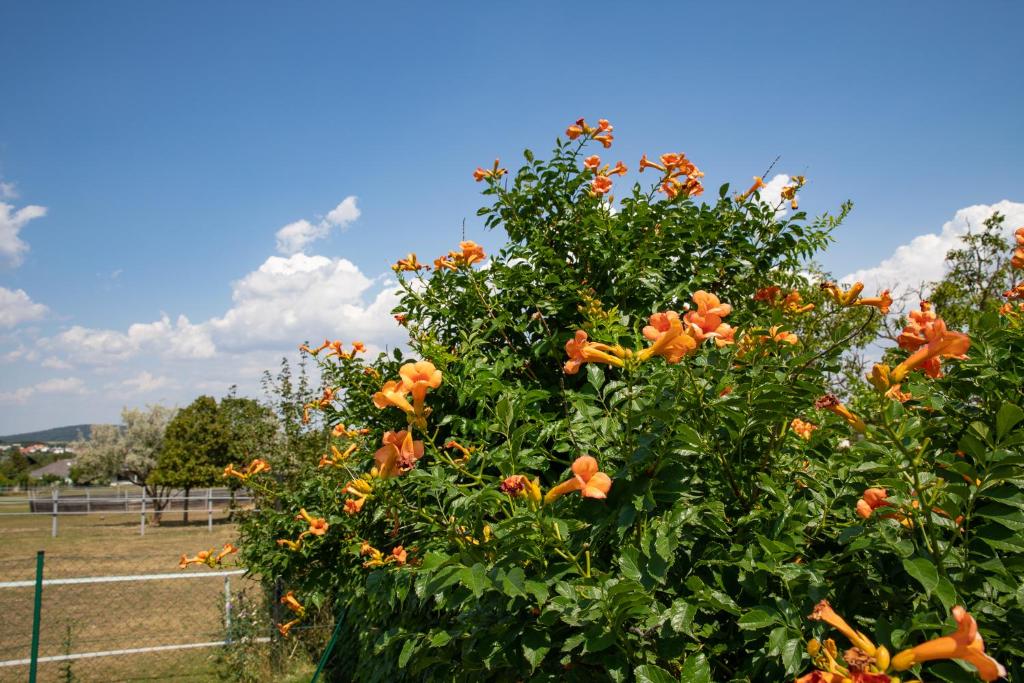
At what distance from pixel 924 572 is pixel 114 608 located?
12858 millimetres

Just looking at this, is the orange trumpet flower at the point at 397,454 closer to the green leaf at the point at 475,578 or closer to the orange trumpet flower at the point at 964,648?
the green leaf at the point at 475,578

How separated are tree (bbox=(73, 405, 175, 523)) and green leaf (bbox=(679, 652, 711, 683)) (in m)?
39.6

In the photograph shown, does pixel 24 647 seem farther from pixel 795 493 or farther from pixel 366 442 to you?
pixel 795 493

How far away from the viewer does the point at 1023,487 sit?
1.37 m

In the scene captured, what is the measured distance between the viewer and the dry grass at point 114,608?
6941mm

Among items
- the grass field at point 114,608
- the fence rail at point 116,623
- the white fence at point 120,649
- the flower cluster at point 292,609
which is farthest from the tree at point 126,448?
the flower cluster at point 292,609

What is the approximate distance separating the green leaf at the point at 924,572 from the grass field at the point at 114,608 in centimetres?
691

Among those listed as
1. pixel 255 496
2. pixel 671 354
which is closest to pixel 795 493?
pixel 671 354

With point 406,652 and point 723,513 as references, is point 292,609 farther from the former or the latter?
point 723,513

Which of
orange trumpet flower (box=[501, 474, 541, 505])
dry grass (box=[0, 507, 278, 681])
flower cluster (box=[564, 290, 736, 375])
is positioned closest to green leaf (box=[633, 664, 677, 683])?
orange trumpet flower (box=[501, 474, 541, 505])

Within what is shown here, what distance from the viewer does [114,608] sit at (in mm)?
10609

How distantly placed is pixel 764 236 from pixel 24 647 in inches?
394

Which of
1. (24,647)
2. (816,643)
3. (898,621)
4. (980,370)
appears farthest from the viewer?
(24,647)

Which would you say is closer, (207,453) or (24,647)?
(24,647)
